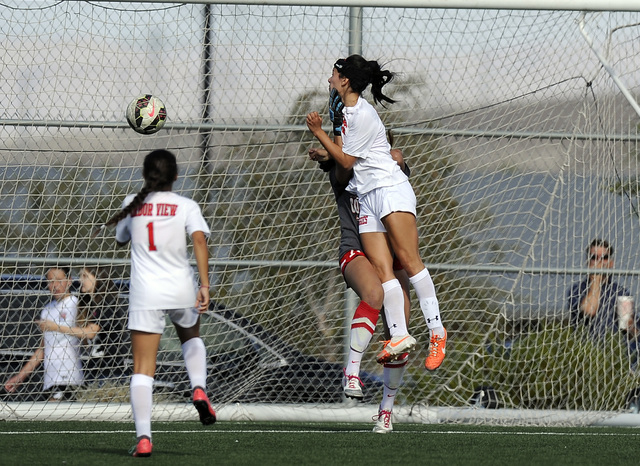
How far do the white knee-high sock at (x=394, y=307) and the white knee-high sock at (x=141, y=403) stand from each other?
6.24 ft

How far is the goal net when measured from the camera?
8320 mm

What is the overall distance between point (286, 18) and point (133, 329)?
14.0 feet

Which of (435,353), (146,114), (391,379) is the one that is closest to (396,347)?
(435,353)

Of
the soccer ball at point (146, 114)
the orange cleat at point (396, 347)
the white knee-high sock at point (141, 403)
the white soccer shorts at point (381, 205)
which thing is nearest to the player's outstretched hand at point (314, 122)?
the white soccer shorts at point (381, 205)

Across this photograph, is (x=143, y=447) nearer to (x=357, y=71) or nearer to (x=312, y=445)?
(x=312, y=445)

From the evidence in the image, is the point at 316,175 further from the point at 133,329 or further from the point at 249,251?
the point at 133,329

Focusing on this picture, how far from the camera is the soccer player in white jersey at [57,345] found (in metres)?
8.26

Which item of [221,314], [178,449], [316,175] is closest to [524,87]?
[316,175]

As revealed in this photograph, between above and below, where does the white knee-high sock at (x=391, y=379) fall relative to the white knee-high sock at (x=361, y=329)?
below

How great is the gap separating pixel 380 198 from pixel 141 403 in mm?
2200

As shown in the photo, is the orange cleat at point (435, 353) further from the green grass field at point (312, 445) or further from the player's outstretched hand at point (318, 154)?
the player's outstretched hand at point (318, 154)

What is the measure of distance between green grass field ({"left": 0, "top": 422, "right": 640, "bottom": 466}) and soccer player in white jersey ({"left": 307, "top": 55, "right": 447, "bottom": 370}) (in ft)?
2.22

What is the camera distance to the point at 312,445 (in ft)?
18.7

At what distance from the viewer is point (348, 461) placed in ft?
15.9
